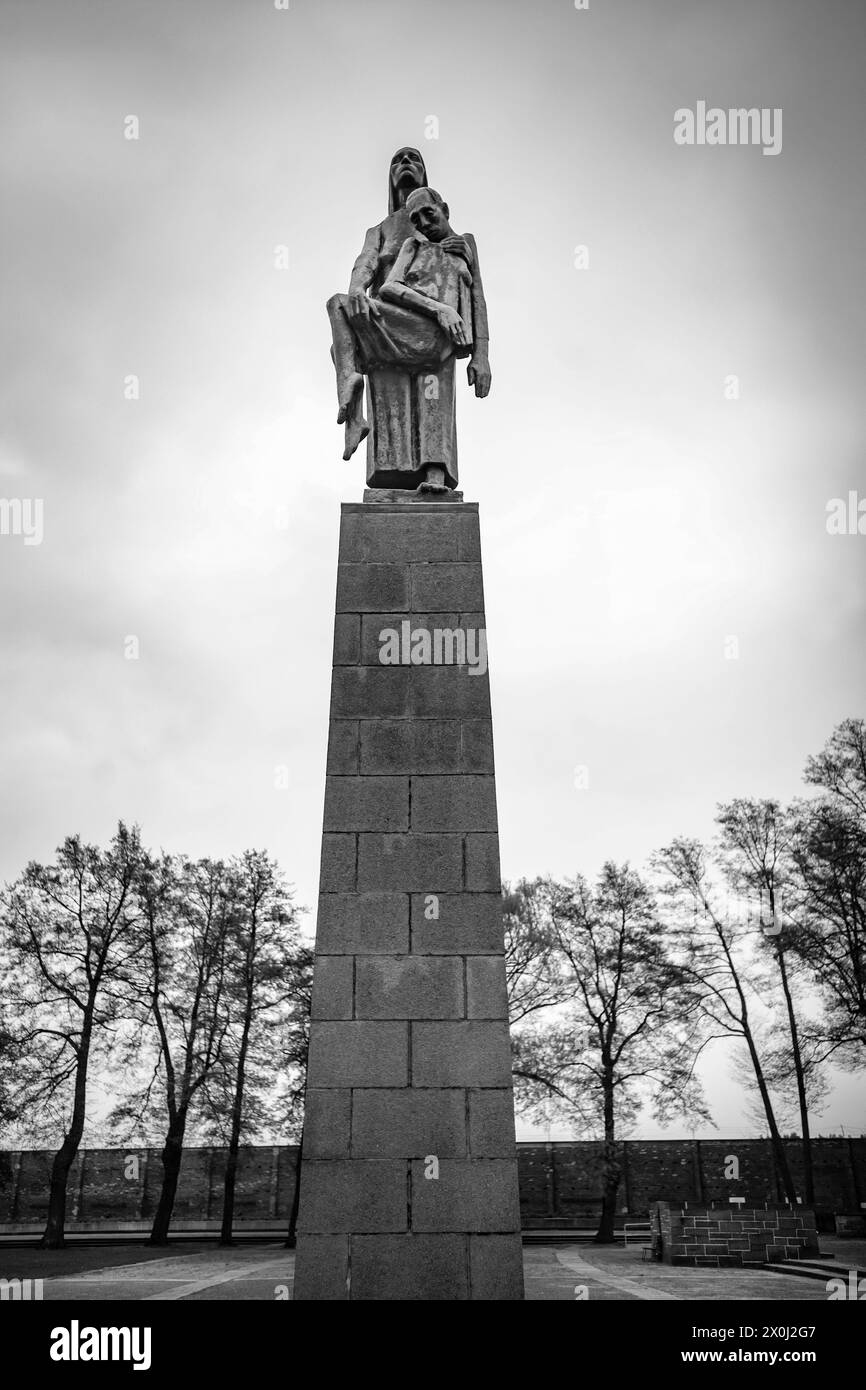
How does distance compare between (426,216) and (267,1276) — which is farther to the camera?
(267,1276)

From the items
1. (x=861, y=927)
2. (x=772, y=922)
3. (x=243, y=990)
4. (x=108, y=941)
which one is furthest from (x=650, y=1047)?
(x=108, y=941)

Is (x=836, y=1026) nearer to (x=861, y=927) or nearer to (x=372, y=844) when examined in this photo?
(x=861, y=927)

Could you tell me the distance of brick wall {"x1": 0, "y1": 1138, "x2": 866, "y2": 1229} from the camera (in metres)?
63.4

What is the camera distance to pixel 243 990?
41.9m

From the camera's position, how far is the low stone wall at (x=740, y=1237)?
29.3 metres

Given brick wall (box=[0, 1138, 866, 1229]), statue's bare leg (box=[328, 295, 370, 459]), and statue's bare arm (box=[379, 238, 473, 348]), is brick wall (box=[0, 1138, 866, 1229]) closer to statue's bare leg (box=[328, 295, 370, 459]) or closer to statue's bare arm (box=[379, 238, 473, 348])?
statue's bare leg (box=[328, 295, 370, 459])

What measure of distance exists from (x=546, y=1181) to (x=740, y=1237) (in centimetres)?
3741

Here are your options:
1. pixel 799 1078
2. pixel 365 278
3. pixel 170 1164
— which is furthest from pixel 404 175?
pixel 799 1078

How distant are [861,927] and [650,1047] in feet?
37.7

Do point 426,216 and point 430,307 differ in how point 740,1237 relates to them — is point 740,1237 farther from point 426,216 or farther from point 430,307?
point 426,216

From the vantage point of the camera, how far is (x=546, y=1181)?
64000 mm

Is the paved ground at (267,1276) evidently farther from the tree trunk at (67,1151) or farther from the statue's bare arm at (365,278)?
the statue's bare arm at (365,278)

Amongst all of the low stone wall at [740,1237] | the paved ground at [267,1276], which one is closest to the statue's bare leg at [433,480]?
the paved ground at [267,1276]

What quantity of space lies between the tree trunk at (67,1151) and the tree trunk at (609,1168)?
2101cm
